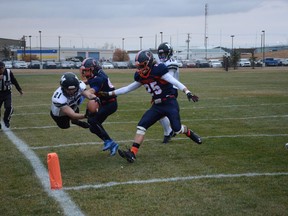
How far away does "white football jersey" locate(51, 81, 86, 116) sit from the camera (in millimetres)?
7484

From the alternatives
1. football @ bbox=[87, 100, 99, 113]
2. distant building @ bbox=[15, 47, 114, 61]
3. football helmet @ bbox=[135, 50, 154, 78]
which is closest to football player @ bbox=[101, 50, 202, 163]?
football helmet @ bbox=[135, 50, 154, 78]

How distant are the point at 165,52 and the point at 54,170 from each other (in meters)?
4.26

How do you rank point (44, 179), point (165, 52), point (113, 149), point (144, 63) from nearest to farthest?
point (44, 179) < point (144, 63) < point (113, 149) < point (165, 52)

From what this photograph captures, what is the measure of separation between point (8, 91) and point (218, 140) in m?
5.51

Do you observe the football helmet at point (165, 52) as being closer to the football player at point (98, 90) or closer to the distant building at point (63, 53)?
the football player at point (98, 90)

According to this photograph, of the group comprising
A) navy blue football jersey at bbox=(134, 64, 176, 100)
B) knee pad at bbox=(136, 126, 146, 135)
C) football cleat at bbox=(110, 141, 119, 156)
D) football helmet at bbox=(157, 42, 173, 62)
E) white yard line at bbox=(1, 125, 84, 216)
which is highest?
football helmet at bbox=(157, 42, 173, 62)

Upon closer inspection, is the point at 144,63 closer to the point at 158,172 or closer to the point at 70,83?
the point at 70,83

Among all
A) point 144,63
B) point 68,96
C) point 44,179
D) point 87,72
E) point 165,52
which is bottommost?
point 44,179

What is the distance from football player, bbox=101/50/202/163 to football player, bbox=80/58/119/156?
22cm

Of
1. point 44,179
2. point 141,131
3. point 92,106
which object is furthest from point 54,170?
point 141,131

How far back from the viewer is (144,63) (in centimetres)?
771

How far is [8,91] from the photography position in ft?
38.4

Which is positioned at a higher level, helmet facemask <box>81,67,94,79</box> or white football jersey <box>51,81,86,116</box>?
helmet facemask <box>81,67,94,79</box>

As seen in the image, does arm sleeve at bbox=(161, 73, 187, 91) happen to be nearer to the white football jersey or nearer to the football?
the football
